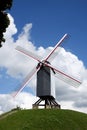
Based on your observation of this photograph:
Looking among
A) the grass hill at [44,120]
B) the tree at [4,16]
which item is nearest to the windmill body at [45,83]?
the grass hill at [44,120]

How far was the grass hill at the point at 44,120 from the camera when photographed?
182 feet

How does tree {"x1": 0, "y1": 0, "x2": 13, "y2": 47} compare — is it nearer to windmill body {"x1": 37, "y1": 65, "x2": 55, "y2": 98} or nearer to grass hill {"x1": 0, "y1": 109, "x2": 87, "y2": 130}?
grass hill {"x1": 0, "y1": 109, "x2": 87, "y2": 130}

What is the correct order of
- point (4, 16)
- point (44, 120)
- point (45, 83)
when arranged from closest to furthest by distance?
point (4, 16)
point (44, 120)
point (45, 83)

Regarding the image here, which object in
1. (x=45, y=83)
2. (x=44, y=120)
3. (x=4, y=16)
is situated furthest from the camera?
(x=45, y=83)

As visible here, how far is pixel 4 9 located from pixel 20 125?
19480 millimetres

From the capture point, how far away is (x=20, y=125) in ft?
182

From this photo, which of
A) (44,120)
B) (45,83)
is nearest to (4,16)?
(44,120)

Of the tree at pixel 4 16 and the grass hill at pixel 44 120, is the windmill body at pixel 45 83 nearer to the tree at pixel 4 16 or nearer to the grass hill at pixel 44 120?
the grass hill at pixel 44 120

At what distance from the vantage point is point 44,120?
57844 mm

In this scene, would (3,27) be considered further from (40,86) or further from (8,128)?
(40,86)

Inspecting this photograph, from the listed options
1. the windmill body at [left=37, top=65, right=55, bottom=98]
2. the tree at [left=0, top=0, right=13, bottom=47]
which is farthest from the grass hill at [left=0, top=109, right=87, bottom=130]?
the tree at [left=0, top=0, right=13, bottom=47]

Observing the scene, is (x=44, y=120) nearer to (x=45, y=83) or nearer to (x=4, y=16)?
(x=45, y=83)

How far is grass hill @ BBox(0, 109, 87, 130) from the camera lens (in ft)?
182

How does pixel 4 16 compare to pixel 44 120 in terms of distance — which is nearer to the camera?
pixel 4 16
